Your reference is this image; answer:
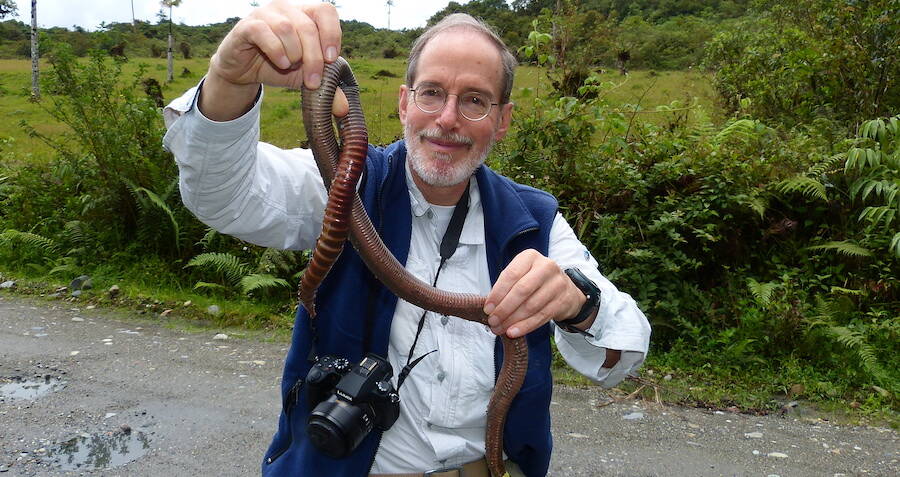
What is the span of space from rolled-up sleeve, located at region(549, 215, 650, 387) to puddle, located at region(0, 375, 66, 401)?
14.7ft

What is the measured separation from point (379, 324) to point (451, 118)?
0.81m

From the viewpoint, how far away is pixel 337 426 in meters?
2.10

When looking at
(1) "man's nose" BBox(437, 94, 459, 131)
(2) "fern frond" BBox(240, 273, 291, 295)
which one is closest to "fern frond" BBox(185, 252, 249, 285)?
(2) "fern frond" BBox(240, 273, 291, 295)

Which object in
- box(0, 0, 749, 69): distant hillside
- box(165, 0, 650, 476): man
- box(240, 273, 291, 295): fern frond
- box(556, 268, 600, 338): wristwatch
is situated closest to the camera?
box(165, 0, 650, 476): man

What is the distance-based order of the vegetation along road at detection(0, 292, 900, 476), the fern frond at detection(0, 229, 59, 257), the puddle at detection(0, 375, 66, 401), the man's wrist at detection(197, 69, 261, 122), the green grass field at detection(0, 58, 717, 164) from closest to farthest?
the man's wrist at detection(197, 69, 261, 122)
the vegetation along road at detection(0, 292, 900, 476)
the puddle at detection(0, 375, 66, 401)
the fern frond at detection(0, 229, 59, 257)
the green grass field at detection(0, 58, 717, 164)

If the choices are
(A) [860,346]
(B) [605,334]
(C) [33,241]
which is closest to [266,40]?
(B) [605,334]

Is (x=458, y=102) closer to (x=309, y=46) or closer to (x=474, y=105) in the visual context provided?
(x=474, y=105)

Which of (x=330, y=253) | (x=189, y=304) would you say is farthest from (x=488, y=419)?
(x=189, y=304)

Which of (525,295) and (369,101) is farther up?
(369,101)

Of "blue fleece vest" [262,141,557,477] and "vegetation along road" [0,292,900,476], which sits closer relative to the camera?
"blue fleece vest" [262,141,557,477]

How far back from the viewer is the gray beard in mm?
2506

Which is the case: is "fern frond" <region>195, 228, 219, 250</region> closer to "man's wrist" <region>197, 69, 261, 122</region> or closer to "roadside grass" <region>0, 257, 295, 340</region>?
"roadside grass" <region>0, 257, 295, 340</region>

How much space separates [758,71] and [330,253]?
34.9ft

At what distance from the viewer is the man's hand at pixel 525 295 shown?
6.41 feet
